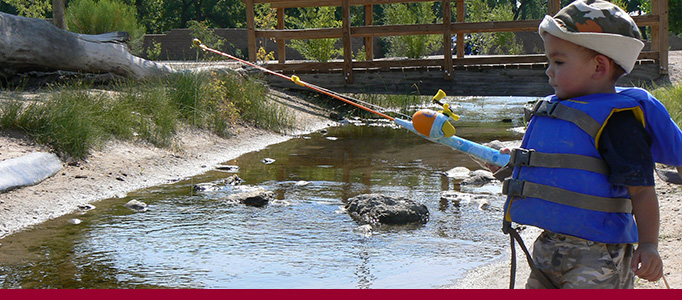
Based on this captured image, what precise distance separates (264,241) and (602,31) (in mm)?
3410

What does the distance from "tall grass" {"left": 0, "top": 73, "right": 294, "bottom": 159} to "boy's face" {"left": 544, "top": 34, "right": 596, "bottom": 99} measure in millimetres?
5841

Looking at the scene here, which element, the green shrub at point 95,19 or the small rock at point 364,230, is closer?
the small rock at point 364,230

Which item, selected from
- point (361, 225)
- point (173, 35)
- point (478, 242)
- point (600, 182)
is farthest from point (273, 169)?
point (173, 35)

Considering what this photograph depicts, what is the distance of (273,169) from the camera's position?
27.4 ft

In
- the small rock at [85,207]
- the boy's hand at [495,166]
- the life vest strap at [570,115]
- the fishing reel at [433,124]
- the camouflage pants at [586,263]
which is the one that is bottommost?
the small rock at [85,207]

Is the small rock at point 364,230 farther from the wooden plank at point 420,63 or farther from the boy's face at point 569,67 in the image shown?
the wooden plank at point 420,63

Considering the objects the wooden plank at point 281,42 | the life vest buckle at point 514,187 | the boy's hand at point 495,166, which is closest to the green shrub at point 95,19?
the wooden plank at point 281,42

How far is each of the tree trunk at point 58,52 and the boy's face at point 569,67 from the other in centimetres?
883

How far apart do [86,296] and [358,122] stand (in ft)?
36.4

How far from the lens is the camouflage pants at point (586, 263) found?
90.8 inches

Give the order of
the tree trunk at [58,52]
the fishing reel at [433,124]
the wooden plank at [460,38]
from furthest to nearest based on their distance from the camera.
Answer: the wooden plank at [460,38]
the tree trunk at [58,52]
the fishing reel at [433,124]

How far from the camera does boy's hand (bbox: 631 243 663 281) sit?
7.23ft

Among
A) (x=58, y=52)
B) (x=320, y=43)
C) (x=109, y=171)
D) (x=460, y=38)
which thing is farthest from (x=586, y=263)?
(x=320, y=43)

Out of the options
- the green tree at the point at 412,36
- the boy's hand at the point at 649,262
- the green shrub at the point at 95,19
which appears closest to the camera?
the boy's hand at the point at 649,262
